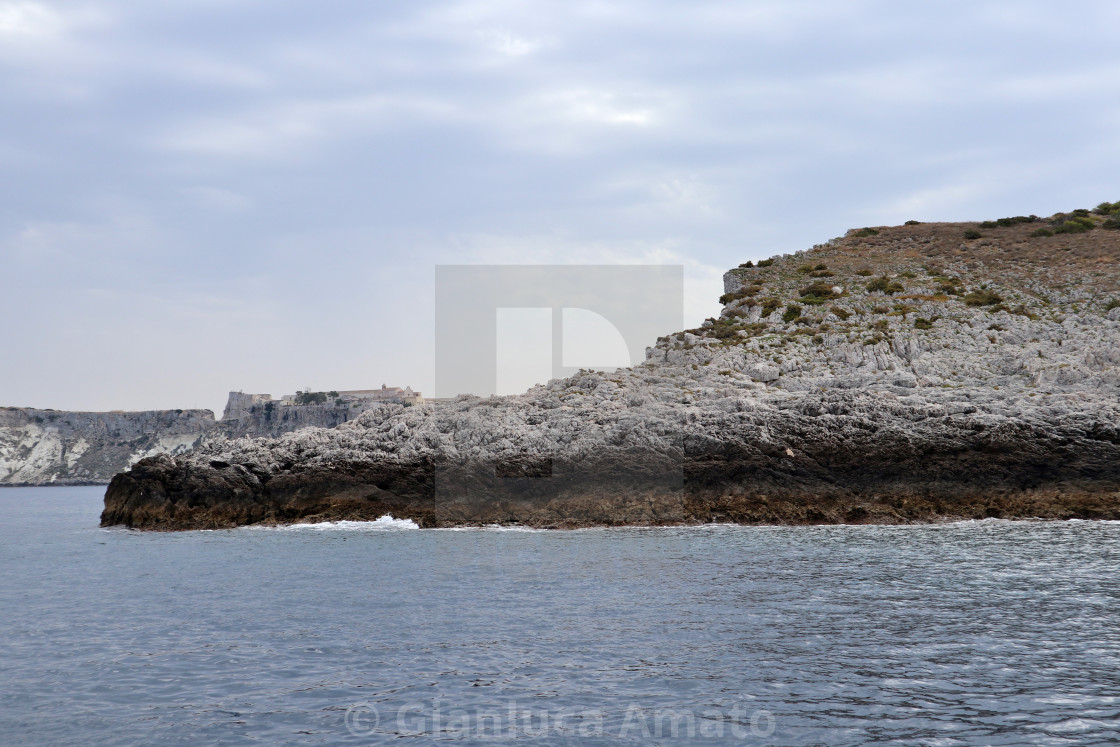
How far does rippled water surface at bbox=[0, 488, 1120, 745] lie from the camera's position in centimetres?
1320

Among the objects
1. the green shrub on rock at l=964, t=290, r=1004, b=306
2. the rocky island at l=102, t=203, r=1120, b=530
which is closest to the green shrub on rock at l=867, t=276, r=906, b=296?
the green shrub on rock at l=964, t=290, r=1004, b=306

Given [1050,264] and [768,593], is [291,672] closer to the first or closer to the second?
[768,593]

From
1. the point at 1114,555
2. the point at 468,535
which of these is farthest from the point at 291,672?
the point at 1114,555

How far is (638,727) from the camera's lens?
12867mm

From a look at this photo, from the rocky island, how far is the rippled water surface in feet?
33.7

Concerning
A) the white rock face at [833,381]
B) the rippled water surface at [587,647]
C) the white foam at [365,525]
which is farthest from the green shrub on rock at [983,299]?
the white foam at [365,525]

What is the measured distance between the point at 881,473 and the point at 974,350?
2142 centimetres

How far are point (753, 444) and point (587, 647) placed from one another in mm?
28704

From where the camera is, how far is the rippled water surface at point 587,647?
13.2 m

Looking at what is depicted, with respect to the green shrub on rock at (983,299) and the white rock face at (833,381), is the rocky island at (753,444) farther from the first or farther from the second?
the green shrub on rock at (983,299)

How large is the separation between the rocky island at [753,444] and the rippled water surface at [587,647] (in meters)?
10.3

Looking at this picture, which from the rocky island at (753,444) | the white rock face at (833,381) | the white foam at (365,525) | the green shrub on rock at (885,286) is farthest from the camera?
the green shrub on rock at (885,286)

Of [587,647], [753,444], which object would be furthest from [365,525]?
[587,647]

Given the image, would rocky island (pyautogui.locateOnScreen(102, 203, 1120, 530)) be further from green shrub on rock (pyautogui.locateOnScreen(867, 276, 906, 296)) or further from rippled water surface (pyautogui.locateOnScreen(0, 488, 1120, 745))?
rippled water surface (pyautogui.locateOnScreen(0, 488, 1120, 745))
